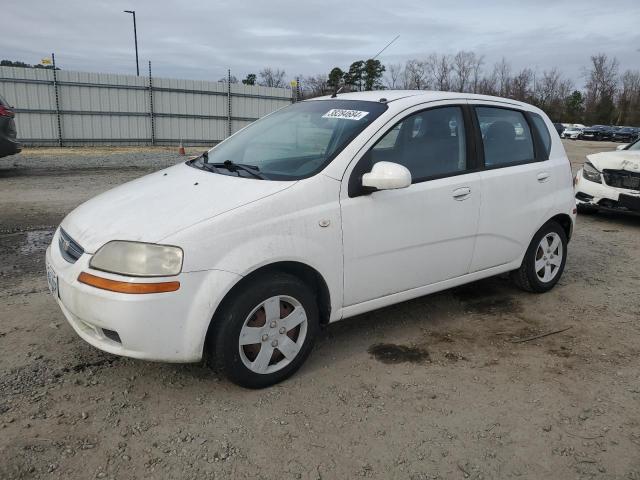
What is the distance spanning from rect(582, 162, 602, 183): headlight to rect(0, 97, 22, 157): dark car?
10612mm

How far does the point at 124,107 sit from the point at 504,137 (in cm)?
1756

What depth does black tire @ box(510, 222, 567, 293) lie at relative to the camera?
4.61 m

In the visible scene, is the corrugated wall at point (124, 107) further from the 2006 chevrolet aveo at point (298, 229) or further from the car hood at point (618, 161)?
the 2006 chevrolet aveo at point (298, 229)

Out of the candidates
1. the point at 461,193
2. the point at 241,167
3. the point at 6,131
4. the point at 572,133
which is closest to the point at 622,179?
the point at 461,193

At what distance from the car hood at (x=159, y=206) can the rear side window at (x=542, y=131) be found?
2.68m

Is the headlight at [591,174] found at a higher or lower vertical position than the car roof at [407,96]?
lower

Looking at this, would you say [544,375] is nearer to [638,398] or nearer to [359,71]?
[638,398]

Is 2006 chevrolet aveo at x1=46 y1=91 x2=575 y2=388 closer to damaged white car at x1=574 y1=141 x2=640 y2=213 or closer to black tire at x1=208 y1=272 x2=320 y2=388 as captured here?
black tire at x1=208 y1=272 x2=320 y2=388

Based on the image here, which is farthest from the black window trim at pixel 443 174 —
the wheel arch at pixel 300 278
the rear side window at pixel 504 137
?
the wheel arch at pixel 300 278

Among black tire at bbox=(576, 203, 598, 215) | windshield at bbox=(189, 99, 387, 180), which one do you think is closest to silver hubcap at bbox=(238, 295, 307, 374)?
windshield at bbox=(189, 99, 387, 180)

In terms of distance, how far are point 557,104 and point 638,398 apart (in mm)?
76846

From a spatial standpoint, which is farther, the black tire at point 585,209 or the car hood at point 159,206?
the black tire at point 585,209

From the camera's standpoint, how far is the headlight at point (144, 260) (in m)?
2.67

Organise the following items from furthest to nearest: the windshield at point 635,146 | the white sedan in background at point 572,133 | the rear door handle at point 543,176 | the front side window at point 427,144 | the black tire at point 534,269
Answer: the white sedan in background at point 572,133 < the windshield at point 635,146 < the black tire at point 534,269 < the rear door handle at point 543,176 < the front side window at point 427,144
